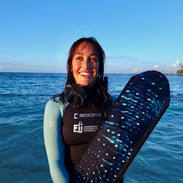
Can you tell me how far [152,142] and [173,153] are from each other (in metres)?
0.78

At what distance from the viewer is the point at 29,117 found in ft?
26.3

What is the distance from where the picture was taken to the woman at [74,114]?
162cm

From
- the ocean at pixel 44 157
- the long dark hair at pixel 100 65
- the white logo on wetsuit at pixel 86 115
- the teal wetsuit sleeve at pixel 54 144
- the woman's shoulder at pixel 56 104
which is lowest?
the ocean at pixel 44 157

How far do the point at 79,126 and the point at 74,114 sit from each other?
126 millimetres

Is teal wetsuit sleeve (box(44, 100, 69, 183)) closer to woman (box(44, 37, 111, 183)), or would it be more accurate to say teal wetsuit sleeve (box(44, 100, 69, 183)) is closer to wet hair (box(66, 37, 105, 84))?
woman (box(44, 37, 111, 183))

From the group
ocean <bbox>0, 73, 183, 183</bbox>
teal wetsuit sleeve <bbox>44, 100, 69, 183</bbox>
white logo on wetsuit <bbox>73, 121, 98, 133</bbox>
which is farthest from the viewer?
ocean <bbox>0, 73, 183, 183</bbox>

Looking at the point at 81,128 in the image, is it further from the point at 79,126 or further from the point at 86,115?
the point at 86,115

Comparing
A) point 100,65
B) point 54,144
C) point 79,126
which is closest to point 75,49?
point 100,65

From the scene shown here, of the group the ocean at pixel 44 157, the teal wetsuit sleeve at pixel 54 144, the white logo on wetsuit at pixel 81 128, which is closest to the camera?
the teal wetsuit sleeve at pixel 54 144

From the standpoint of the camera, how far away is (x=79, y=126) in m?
1.74

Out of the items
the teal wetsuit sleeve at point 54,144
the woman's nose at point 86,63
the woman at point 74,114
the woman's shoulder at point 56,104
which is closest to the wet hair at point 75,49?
the woman at point 74,114

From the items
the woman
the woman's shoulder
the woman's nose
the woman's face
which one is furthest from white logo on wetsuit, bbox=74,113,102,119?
the woman's nose

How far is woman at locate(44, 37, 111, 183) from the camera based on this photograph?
1623 mm

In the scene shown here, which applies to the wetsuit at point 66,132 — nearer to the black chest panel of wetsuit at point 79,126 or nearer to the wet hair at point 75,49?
the black chest panel of wetsuit at point 79,126
